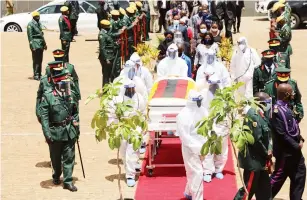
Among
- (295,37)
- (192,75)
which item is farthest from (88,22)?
(192,75)

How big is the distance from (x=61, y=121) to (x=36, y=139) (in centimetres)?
361

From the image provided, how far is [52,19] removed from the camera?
101 ft

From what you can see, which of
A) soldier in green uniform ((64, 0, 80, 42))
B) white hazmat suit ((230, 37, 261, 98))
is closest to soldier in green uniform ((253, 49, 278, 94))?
white hazmat suit ((230, 37, 261, 98))

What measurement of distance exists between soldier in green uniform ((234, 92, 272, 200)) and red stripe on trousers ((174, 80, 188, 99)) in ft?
8.37

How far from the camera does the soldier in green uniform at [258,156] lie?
10.8m

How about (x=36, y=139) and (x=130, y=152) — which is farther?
(x=36, y=139)

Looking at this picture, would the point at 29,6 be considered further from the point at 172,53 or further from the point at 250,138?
the point at 250,138

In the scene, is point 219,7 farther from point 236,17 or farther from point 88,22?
point 88,22

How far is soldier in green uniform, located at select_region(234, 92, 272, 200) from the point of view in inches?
425

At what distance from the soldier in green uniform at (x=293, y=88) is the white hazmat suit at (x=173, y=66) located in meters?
3.20

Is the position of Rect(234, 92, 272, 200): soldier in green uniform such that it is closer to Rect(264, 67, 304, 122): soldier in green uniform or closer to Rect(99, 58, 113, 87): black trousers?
Rect(264, 67, 304, 122): soldier in green uniform

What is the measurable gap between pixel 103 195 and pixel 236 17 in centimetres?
1908

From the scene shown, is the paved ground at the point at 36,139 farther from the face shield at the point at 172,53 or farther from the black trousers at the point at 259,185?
the face shield at the point at 172,53

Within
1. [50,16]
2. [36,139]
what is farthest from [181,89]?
[50,16]
